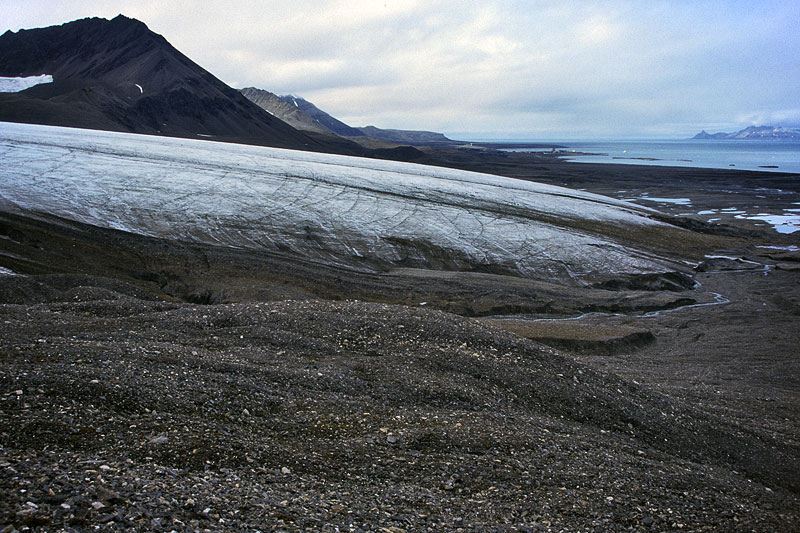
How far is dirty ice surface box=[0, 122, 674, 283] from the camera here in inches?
826

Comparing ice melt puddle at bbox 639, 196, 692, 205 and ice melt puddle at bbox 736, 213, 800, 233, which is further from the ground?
ice melt puddle at bbox 639, 196, 692, 205

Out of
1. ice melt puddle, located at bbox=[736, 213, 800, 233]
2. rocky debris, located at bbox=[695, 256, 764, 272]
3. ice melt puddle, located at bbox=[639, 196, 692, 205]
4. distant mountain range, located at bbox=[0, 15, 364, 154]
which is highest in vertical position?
distant mountain range, located at bbox=[0, 15, 364, 154]

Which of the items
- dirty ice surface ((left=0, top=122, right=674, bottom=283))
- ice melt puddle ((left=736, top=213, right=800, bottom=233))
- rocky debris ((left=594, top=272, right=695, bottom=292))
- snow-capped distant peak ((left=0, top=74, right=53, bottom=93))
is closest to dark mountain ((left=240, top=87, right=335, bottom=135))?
snow-capped distant peak ((left=0, top=74, right=53, bottom=93))

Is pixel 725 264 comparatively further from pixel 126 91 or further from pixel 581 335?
pixel 126 91

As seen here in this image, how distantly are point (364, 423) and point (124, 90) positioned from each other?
295 ft

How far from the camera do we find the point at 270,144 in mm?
70938

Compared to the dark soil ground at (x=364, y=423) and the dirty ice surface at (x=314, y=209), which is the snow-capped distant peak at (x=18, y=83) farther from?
the dark soil ground at (x=364, y=423)

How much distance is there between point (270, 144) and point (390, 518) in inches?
2771

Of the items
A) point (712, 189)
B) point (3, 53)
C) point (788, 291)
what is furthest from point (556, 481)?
point (3, 53)

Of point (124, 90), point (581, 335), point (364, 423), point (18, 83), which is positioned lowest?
point (581, 335)

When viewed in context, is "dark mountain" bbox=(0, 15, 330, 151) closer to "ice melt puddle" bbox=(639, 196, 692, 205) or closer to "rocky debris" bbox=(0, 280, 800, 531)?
"ice melt puddle" bbox=(639, 196, 692, 205)

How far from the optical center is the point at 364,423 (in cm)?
679

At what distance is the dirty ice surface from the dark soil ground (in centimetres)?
785

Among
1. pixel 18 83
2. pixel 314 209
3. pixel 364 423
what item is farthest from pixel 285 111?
pixel 364 423
